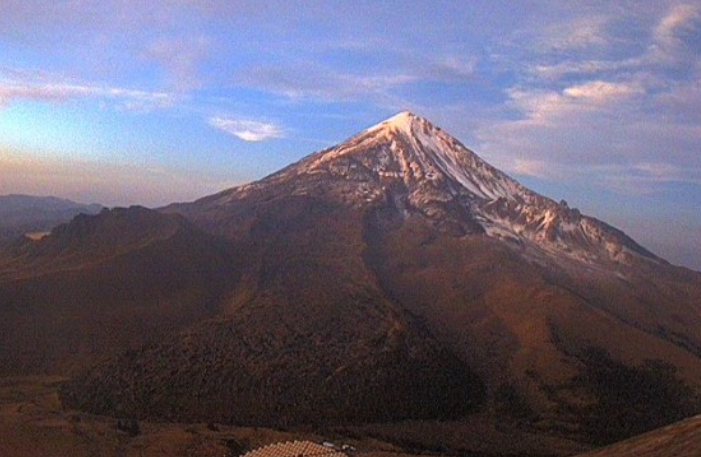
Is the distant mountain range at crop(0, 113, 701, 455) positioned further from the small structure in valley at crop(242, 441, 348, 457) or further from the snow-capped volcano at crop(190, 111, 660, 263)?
the small structure in valley at crop(242, 441, 348, 457)

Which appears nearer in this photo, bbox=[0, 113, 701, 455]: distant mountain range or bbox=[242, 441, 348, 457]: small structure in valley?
bbox=[242, 441, 348, 457]: small structure in valley

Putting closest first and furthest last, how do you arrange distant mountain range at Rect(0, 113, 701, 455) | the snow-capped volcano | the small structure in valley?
the small structure in valley < distant mountain range at Rect(0, 113, 701, 455) < the snow-capped volcano

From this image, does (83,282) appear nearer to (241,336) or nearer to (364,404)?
(241,336)

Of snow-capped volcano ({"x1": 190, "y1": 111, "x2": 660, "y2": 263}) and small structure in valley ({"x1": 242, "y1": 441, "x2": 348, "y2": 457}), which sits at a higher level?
snow-capped volcano ({"x1": 190, "y1": 111, "x2": 660, "y2": 263})

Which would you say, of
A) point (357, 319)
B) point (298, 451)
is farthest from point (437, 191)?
point (298, 451)

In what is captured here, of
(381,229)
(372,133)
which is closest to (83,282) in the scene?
(381,229)

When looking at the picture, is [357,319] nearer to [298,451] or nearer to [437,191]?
[298,451]

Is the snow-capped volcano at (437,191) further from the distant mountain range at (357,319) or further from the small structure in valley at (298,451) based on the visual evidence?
the small structure in valley at (298,451)

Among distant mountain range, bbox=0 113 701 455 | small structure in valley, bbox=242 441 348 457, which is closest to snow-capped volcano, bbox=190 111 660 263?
distant mountain range, bbox=0 113 701 455
